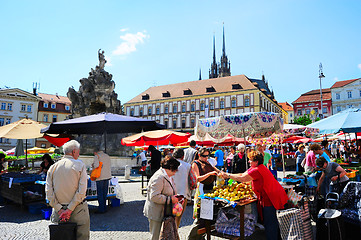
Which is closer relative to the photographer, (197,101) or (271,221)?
(271,221)

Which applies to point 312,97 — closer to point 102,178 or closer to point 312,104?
point 312,104

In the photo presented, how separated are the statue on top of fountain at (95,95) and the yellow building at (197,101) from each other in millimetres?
37680

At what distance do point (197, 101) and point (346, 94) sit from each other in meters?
36.3

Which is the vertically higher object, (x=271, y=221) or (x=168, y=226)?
(x=168, y=226)

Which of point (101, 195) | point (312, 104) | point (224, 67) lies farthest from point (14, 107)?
point (312, 104)

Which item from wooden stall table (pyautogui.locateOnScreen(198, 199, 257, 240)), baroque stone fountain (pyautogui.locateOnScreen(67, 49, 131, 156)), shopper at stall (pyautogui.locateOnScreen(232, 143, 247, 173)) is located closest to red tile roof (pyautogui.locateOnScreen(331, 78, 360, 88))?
baroque stone fountain (pyautogui.locateOnScreen(67, 49, 131, 156))

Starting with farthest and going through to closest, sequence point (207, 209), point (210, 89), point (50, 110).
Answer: point (210, 89)
point (50, 110)
point (207, 209)

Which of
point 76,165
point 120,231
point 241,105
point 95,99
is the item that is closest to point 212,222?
point 120,231

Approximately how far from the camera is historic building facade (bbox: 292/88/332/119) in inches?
2670

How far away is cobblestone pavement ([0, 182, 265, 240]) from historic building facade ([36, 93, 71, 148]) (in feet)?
179

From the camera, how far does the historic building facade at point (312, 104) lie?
67812 millimetres

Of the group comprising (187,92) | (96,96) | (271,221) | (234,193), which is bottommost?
(271,221)

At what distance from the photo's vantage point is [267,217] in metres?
Result: 4.27

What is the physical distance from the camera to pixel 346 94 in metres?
65.1
